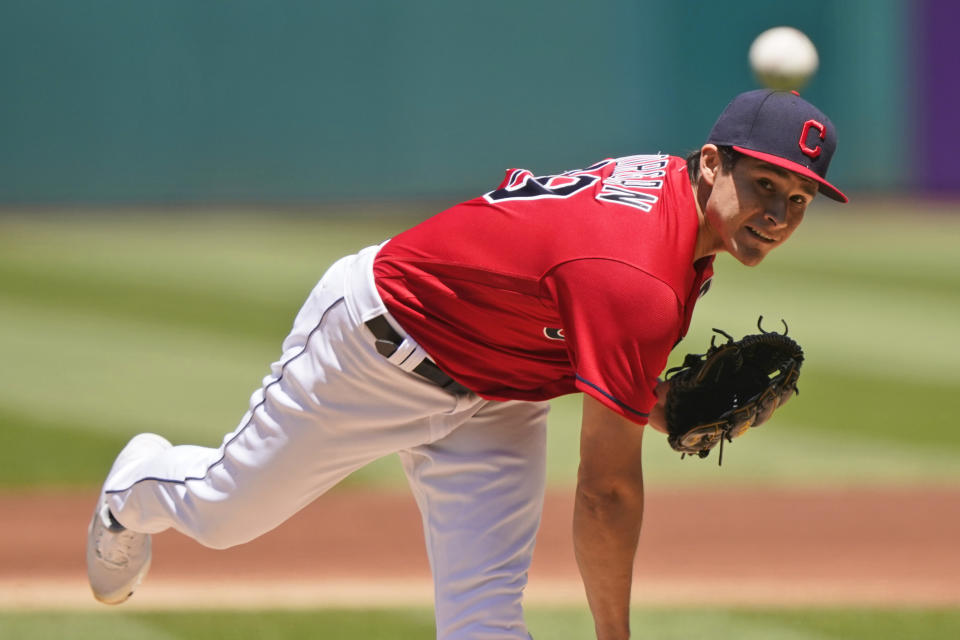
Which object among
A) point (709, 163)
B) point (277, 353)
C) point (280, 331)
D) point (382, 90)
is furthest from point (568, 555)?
→ point (382, 90)

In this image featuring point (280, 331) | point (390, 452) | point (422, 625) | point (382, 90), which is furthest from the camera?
point (382, 90)

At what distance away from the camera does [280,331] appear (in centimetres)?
988

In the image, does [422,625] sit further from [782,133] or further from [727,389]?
[782,133]

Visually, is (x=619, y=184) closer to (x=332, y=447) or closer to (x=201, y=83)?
(x=332, y=447)

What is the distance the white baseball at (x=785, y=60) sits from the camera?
390 centimetres

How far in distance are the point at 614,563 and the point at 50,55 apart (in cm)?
1373

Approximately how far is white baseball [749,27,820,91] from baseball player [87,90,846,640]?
693 mm

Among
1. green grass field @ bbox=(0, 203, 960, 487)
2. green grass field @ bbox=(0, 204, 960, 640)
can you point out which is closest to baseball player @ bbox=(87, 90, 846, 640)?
green grass field @ bbox=(0, 204, 960, 640)

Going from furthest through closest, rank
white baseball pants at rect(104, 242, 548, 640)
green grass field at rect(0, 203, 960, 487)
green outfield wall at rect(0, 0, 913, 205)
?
green outfield wall at rect(0, 0, 913, 205) < green grass field at rect(0, 203, 960, 487) < white baseball pants at rect(104, 242, 548, 640)

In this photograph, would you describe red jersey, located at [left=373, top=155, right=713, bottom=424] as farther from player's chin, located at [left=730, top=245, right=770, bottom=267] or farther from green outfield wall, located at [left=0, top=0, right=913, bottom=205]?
green outfield wall, located at [left=0, top=0, right=913, bottom=205]

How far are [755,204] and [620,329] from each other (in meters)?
0.45

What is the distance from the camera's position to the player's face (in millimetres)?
3064

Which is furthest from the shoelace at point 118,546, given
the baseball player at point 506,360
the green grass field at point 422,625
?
the green grass field at point 422,625

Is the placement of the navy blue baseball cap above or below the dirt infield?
above
